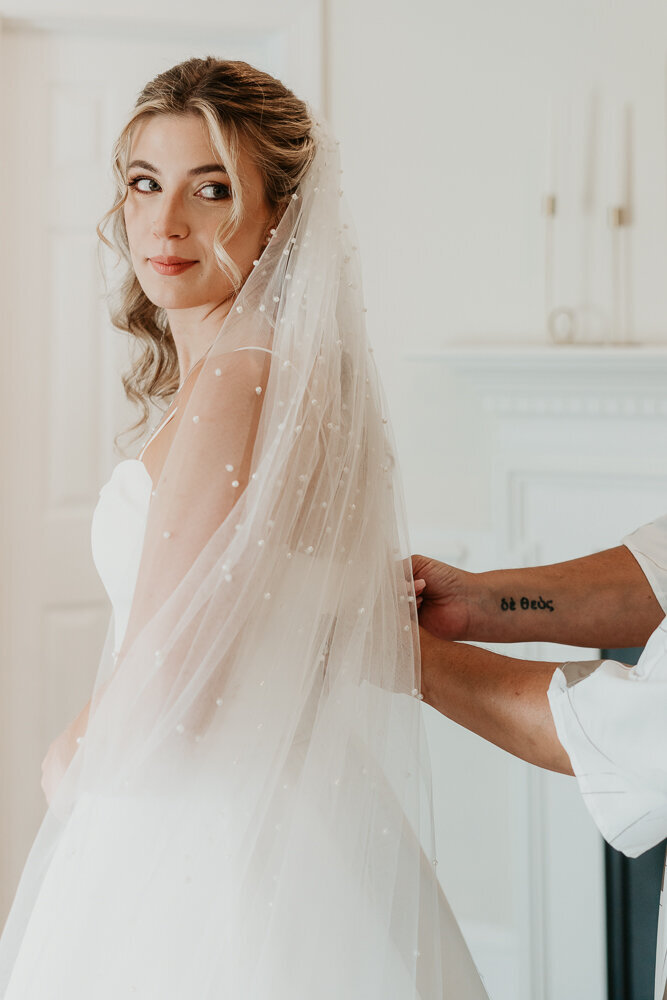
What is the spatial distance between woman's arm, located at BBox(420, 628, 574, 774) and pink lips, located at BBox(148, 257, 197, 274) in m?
0.55

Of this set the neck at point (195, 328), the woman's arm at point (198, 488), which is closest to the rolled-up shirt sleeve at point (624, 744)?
the woman's arm at point (198, 488)

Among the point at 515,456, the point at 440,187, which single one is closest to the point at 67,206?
the point at 440,187

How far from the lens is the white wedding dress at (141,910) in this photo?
101 cm

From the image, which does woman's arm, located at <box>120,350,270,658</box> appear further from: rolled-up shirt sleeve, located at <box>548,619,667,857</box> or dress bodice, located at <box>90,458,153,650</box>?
rolled-up shirt sleeve, located at <box>548,619,667,857</box>

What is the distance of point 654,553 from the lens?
147 cm

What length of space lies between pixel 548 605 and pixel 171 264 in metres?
0.73

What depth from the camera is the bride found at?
40.2 inches

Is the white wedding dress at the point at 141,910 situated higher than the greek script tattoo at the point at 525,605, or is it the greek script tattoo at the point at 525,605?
the greek script tattoo at the point at 525,605

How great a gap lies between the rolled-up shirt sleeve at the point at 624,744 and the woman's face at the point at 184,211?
2.15 ft

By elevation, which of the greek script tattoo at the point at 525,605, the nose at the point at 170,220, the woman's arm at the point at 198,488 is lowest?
the greek script tattoo at the point at 525,605

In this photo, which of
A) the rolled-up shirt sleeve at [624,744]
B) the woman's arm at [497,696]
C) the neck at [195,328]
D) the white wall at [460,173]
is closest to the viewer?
the rolled-up shirt sleeve at [624,744]

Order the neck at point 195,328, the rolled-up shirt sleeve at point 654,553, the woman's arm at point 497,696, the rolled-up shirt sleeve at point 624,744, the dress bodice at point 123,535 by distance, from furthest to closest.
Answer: the rolled-up shirt sleeve at point 654,553, the neck at point 195,328, the dress bodice at point 123,535, the woman's arm at point 497,696, the rolled-up shirt sleeve at point 624,744

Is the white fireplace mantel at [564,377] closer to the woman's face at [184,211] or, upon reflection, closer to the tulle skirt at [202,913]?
the woman's face at [184,211]

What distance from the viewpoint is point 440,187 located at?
2.29 metres
